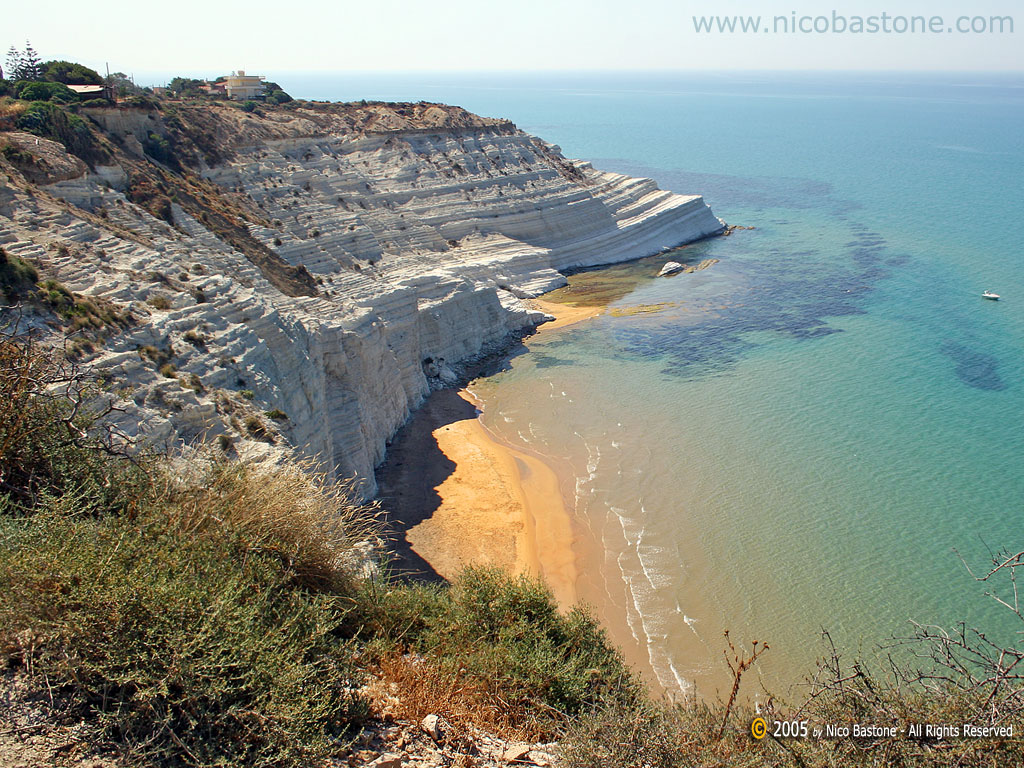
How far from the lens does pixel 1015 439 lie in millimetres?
26688

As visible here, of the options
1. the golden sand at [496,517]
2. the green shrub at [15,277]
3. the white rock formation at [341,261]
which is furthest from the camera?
the golden sand at [496,517]

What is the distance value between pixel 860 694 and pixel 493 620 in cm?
545

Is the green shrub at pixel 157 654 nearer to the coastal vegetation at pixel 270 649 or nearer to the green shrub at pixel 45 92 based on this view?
the coastal vegetation at pixel 270 649

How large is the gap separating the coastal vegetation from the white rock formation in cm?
535

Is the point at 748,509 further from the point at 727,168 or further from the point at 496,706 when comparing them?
the point at 727,168

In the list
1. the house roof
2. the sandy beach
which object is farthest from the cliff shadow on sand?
the house roof

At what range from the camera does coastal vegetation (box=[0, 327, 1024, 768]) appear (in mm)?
6516

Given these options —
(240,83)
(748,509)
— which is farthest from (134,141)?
(748,509)

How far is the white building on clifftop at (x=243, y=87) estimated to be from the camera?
50.3m

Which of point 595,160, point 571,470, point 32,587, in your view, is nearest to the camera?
point 32,587

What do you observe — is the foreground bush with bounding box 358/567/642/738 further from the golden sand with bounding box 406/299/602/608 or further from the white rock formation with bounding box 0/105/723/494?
the golden sand with bounding box 406/299/602/608

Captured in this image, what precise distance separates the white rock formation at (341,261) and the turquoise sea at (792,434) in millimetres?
4597

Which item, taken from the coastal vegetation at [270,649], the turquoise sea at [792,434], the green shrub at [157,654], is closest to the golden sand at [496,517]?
the turquoise sea at [792,434]

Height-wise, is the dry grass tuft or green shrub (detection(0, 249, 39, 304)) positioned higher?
green shrub (detection(0, 249, 39, 304))
